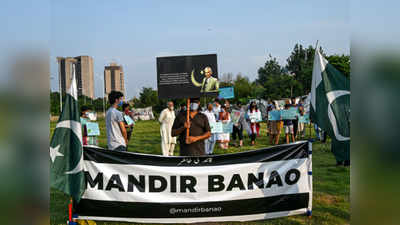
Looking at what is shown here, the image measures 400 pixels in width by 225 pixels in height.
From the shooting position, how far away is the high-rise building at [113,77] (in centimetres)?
11425

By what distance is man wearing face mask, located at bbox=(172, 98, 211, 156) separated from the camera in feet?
19.1

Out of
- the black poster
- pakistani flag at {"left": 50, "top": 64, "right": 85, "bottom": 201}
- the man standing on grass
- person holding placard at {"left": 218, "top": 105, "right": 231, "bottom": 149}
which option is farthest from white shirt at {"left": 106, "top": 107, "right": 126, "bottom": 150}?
person holding placard at {"left": 218, "top": 105, "right": 231, "bottom": 149}

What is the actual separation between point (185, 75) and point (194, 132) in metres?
1.18

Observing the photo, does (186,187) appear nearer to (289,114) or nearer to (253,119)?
(289,114)

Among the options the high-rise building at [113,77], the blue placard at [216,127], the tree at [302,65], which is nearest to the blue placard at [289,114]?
the blue placard at [216,127]

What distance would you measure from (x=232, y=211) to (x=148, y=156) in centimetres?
158

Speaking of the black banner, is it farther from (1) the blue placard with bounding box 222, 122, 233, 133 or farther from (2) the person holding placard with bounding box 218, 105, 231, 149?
(2) the person holding placard with bounding box 218, 105, 231, 149

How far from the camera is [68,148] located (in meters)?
4.39

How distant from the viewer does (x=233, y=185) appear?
195 inches

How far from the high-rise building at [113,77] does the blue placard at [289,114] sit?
348ft

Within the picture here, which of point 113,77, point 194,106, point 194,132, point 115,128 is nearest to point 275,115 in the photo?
point 194,106

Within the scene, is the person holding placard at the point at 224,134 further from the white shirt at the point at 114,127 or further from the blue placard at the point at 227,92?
the white shirt at the point at 114,127
